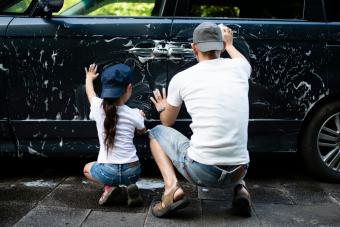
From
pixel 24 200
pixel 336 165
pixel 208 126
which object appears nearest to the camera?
pixel 208 126

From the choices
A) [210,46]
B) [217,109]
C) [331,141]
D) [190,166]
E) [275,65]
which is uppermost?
[210,46]

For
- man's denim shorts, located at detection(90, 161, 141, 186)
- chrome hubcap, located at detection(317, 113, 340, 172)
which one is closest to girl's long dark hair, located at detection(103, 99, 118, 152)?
man's denim shorts, located at detection(90, 161, 141, 186)

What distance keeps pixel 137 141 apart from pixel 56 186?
28.6 inches

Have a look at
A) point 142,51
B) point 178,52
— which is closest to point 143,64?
point 142,51

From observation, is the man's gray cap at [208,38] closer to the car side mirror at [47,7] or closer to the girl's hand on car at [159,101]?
the girl's hand on car at [159,101]

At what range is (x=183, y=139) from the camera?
131 inches

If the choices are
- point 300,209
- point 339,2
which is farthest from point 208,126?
point 339,2

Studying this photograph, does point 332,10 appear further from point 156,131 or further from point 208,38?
point 156,131

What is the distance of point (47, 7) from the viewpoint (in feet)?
12.3

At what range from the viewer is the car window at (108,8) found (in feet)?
12.9

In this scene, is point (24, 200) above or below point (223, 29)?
below

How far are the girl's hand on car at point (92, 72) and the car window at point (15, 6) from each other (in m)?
0.72

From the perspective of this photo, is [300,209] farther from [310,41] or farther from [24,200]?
[24,200]

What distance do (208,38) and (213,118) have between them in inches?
19.7
